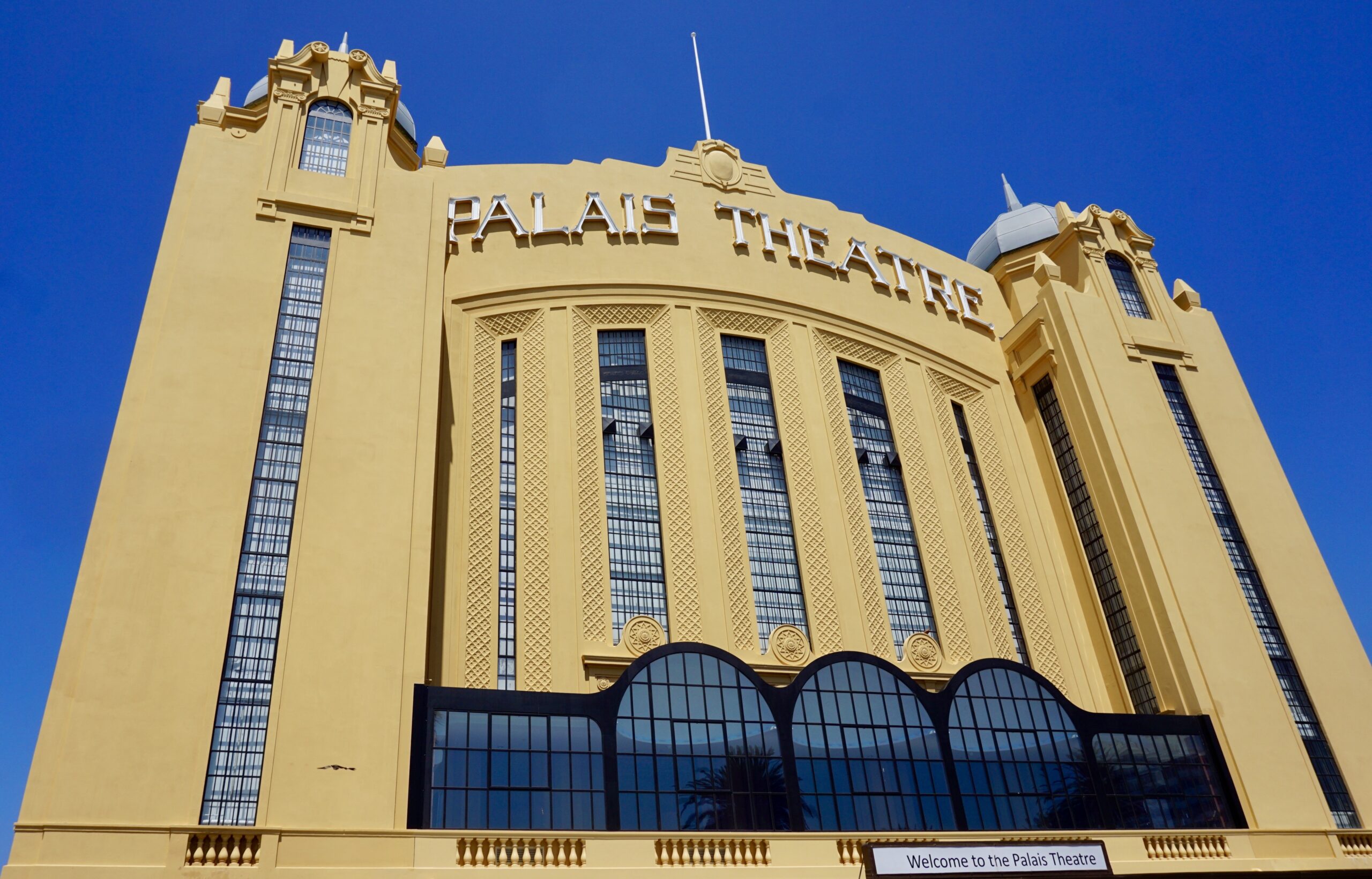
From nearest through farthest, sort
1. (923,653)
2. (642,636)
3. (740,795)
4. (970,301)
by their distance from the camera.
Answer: (740,795) → (642,636) → (923,653) → (970,301)

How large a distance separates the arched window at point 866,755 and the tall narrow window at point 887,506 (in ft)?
14.7

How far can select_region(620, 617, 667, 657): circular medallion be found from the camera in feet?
84.3

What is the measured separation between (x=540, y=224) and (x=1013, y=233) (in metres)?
17.9

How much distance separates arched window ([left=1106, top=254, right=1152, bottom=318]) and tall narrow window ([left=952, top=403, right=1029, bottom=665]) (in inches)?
265

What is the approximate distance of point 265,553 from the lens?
21734 mm

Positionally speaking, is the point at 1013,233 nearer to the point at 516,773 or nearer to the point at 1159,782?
the point at 1159,782

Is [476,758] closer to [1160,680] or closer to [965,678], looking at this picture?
[965,678]

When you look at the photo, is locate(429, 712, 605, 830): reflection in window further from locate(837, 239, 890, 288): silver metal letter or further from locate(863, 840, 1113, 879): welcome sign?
locate(837, 239, 890, 288): silver metal letter

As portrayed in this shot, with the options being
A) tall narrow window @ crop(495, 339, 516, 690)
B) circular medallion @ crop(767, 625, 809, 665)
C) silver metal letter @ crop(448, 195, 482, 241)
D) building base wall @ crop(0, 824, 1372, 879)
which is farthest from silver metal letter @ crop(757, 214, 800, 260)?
building base wall @ crop(0, 824, 1372, 879)

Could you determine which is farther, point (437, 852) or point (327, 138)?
point (327, 138)

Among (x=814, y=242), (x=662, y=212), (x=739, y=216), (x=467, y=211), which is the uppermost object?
(x=739, y=216)

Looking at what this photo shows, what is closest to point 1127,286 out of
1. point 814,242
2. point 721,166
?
point 814,242

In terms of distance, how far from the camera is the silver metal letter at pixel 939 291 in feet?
120

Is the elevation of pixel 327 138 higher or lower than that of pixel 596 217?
lower
